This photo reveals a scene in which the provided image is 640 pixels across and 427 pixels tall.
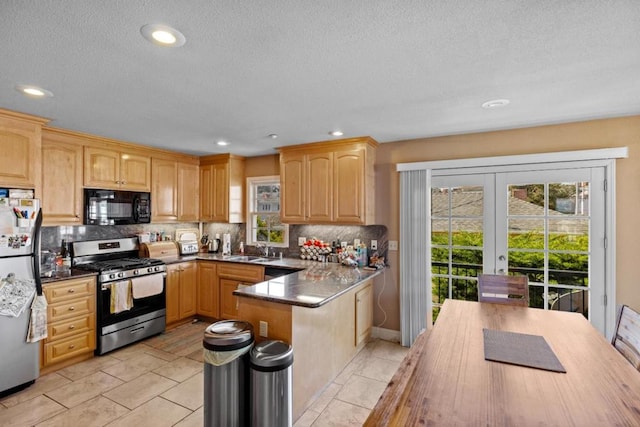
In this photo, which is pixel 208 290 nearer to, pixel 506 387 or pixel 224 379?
pixel 224 379

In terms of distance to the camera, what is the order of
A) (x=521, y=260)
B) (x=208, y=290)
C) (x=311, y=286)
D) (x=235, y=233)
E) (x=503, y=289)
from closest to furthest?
(x=503, y=289)
(x=311, y=286)
(x=521, y=260)
(x=208, y=290)
(x=235, y=233)

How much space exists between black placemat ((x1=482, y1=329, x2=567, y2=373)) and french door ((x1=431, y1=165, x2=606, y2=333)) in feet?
5.38

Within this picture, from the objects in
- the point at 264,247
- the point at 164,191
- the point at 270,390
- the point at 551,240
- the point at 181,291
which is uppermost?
the point at 164,191

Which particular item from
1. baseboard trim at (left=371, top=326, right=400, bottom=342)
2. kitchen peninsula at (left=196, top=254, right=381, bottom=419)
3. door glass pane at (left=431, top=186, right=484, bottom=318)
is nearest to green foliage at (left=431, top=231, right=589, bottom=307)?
door glass pane at (left=431, top=186, right=484, bottom=318)

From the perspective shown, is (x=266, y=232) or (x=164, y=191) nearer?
(x=164, y=191)

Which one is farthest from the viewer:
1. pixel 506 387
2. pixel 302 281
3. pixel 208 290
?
pixel 208 290

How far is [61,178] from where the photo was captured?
133 inches

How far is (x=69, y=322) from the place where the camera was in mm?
3154

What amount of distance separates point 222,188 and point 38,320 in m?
2.56

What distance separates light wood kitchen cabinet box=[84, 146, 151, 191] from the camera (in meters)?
3.64

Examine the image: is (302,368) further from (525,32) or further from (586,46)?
(586,46)

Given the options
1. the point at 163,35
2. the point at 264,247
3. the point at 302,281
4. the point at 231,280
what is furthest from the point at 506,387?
the point at 264,247

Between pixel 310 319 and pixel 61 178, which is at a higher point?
pixel 61 178

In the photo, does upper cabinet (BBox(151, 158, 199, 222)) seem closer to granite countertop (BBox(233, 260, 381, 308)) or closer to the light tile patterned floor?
the light tile patterned floor
